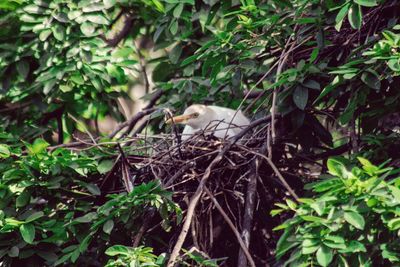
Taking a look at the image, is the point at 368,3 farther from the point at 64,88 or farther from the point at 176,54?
the point at 64,88

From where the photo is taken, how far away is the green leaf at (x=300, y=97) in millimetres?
5261

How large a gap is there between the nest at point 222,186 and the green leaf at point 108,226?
0.21m

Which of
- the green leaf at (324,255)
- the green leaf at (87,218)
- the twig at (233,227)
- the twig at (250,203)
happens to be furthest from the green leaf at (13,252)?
the green leaf at (324,255)

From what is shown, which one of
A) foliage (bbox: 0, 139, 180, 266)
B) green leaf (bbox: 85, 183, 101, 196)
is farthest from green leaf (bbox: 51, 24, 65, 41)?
green leaf (bbox: 85, 183, 101, 196)

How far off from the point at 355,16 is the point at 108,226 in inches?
64.4

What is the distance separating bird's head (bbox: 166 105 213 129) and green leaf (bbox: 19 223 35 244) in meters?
1.39

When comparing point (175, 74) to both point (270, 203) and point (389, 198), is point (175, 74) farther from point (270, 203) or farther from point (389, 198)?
point (389, 198)

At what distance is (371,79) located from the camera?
4.85 m

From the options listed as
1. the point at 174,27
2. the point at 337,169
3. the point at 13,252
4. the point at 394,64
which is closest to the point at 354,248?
the point at 337,169

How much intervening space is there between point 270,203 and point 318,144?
0.43m

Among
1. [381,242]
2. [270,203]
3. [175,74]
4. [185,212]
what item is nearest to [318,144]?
[270,203]

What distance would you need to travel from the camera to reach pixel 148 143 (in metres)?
5.85

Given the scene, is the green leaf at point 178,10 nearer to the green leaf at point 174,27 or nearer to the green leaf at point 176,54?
the green leaf at point 174,27

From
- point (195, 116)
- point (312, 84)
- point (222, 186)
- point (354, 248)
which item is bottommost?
point (195, 116)
